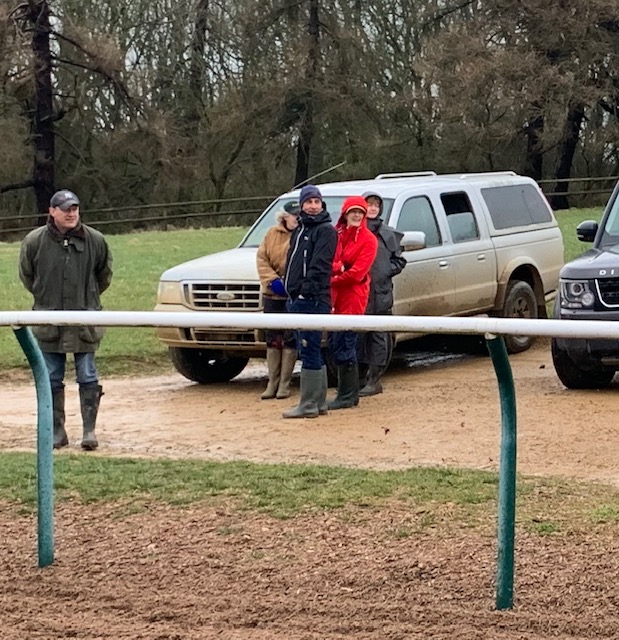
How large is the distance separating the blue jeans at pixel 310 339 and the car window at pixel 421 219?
9.61 ft

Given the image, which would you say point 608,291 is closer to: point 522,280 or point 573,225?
point 522,280

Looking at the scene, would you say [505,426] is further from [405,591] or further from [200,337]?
[200,337]

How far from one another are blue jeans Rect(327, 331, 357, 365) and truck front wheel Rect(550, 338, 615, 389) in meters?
1.74

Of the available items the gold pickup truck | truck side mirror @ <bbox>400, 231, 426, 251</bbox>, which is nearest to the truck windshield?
the gold pickup truck

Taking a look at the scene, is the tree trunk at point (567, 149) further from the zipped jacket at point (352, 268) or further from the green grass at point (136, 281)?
the zipped jacket at point (352, 268)

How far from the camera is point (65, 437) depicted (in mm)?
9453

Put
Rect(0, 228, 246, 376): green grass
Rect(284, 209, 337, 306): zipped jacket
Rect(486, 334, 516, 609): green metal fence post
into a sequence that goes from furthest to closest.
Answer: Rect(0, 228, 246, 376): green grass → Rect(284, 209, 337, 306): zipped jacket → Rect(486, 334, 516, 609): green metal fence post

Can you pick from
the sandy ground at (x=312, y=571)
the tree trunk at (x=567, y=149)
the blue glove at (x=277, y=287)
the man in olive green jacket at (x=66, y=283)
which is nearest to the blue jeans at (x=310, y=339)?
the blue glove at (x=277, y=287)

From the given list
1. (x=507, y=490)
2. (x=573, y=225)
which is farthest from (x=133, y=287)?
(x=507, y=490)

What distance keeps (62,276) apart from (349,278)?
249 cm

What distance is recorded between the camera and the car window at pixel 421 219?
13.0 m

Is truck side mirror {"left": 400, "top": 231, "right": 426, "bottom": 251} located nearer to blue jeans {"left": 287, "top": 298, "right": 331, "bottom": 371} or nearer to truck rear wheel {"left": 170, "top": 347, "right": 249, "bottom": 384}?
blue jeans {"left": 287, "top": 298, "right": 331, "bottom": 371}

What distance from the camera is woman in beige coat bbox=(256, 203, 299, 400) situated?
11.0m

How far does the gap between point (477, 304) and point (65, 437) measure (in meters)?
5.57
